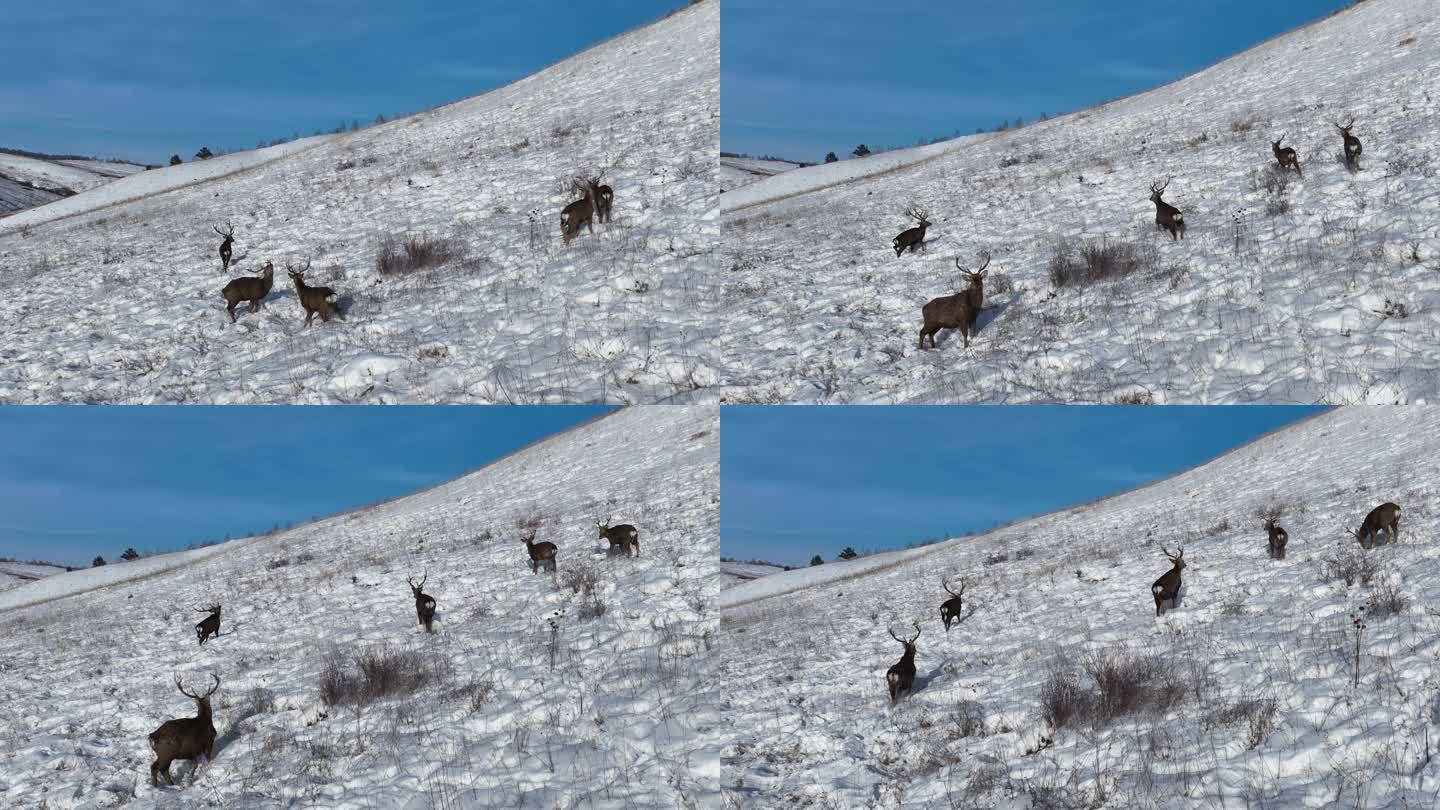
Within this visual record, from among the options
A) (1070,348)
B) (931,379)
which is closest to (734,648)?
(931,379)

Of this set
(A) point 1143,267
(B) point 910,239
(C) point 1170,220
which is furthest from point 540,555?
(C) point 1170,220

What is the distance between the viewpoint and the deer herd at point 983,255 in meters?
12.8

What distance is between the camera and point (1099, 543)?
→ 1556cm

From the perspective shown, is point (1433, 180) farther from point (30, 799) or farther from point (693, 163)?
point (30, 799)

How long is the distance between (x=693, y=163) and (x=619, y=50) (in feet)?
39.6

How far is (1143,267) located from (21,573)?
113ft

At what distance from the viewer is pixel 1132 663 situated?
33.5 feet

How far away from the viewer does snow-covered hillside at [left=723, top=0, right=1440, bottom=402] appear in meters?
11.1

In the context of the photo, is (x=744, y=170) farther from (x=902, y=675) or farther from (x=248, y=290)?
(x=902, y=675)

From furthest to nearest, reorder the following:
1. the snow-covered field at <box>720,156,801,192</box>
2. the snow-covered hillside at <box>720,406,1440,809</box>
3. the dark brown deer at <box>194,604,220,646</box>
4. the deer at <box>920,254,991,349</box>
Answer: the snow-covered field at <box>720,156,801,192</box>
the dark brown deer at <box>194,604,220,646</box>
the deer at <box>920,254,991,349</box>
the snow-covered hillside at <box>720,406,1440,809</box>

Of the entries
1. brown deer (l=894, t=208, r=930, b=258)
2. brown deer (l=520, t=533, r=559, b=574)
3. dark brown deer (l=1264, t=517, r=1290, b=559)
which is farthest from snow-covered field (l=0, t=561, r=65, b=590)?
dark brown deer (l=1264, t=517, r=1290, b=559)

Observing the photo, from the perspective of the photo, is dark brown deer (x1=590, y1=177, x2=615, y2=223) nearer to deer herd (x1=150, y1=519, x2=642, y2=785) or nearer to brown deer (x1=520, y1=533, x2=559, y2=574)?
deer herd (x1=150, y1=519, x2=642, y2=785)

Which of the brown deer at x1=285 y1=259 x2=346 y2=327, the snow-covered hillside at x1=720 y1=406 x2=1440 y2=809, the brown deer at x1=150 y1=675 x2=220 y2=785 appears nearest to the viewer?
the snow-covered hillside at x1=720 y1=406 x2=1440 y2=809

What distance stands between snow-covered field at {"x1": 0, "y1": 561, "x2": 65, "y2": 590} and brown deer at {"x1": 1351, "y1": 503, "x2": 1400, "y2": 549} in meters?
32.9
